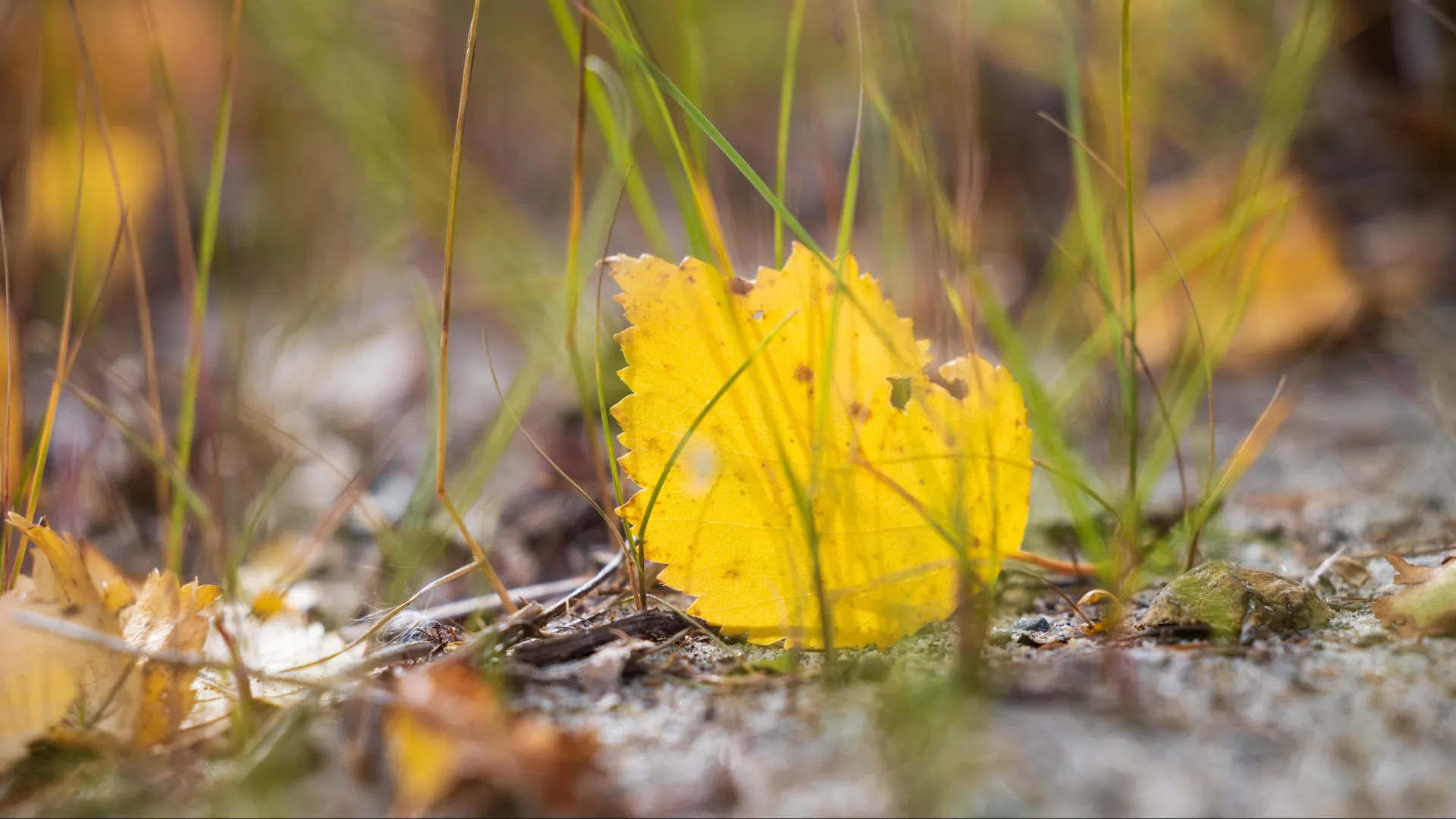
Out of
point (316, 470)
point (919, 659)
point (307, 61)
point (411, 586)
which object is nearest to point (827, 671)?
point (919, 659)

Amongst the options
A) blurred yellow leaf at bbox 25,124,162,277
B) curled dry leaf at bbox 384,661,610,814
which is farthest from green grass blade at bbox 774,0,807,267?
blurred yellow leaf at bbox 25,124,162,277

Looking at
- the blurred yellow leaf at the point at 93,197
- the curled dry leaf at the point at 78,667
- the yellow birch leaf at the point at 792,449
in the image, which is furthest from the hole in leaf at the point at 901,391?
the blurred yellow leaf at the point at 93,197

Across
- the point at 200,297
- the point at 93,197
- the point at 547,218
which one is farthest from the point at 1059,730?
the point at 547,218

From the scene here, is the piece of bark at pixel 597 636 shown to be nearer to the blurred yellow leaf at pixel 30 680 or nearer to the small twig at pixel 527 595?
the small twig at pixel 527 595

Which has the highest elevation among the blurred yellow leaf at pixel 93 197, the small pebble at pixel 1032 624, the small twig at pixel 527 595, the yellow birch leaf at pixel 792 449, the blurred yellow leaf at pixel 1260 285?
the blurred yellow leaf at pixel 93 197

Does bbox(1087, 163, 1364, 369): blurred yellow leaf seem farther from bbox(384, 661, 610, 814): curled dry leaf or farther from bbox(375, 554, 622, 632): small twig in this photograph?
bbox(384, 661, 610, 814): curled dry leaf

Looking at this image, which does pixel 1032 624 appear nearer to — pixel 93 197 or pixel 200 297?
pixel 200 297

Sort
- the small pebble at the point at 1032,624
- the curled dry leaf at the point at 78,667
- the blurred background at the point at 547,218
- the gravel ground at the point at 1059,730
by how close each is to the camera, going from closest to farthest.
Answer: the gravel ground at the point at 1059,730
the curled dry leaf at the point at 78,667
the small pebble at the point at 1032,624
the blurred background at the point at 547,218
